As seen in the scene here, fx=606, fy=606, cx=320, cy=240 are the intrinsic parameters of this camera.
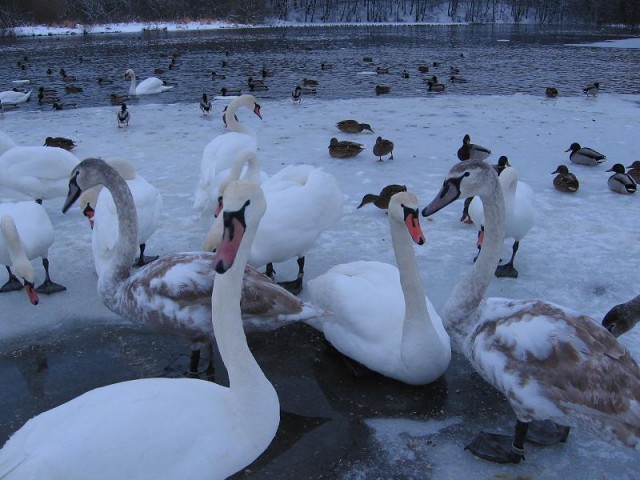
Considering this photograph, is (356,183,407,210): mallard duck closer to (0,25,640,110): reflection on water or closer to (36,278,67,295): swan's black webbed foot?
(36,278,67,295): swan's black webbed foot

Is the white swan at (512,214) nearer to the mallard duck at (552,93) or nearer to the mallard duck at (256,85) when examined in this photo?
the mallard duck at (552,93)

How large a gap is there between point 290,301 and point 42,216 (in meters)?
2.67

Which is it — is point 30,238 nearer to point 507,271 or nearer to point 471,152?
point 507,271

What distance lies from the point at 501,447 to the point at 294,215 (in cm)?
249

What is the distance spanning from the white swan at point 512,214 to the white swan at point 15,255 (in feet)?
12.1

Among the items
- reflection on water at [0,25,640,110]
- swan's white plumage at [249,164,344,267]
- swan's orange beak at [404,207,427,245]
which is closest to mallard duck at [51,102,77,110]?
reflection on water at [0,25,640,110]

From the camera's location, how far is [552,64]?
25500 millimetres

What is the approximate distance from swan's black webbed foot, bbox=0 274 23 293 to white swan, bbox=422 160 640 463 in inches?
142

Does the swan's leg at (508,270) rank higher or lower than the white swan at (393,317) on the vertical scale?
lower

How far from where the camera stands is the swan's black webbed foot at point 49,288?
16.4 ft

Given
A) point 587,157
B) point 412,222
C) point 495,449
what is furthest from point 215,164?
point 587,157

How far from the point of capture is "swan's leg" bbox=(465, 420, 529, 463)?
3074mm

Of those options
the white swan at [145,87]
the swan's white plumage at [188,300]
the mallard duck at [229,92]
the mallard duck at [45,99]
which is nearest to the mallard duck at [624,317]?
the swan's white plumage at [188,300]

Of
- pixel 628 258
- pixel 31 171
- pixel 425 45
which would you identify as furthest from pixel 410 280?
pixel 425 45
